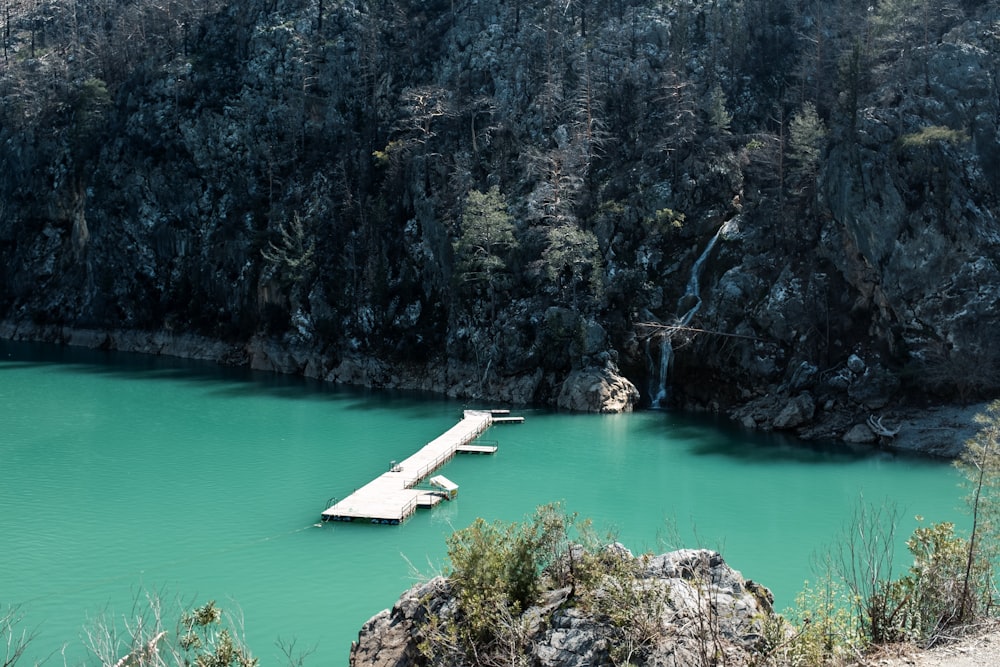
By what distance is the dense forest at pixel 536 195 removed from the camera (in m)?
46.1

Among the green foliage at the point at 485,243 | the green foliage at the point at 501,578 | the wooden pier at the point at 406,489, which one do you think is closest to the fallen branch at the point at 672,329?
the green foliage at the point at 485,243

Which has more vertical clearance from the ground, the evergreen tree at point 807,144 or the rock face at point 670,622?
the evergreen tree at point 807,144

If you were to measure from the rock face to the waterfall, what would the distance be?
118 ft

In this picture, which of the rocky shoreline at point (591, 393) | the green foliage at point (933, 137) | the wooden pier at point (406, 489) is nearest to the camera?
the wooden pier at point (406, 489)

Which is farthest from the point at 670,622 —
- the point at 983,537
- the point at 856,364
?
the point at 856,364

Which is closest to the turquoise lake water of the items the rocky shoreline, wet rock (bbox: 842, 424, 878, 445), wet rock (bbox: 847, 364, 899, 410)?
wet rock (bbox: 842, 424, 878, 445)

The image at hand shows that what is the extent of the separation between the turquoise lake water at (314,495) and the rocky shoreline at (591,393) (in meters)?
1.91

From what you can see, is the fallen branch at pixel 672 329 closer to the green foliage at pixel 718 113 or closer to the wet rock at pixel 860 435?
the wet rock at pixel 860 435

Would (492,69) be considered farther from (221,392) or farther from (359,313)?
(221,392)

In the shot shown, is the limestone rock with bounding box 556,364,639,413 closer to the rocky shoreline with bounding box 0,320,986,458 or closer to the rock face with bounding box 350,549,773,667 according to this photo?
the rocky shoreline with bounding box 0,320,986,458

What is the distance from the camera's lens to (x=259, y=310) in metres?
68.3

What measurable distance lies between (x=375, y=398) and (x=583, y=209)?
18.8 m

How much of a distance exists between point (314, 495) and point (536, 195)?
100 feet

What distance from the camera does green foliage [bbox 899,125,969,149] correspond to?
44.1m
